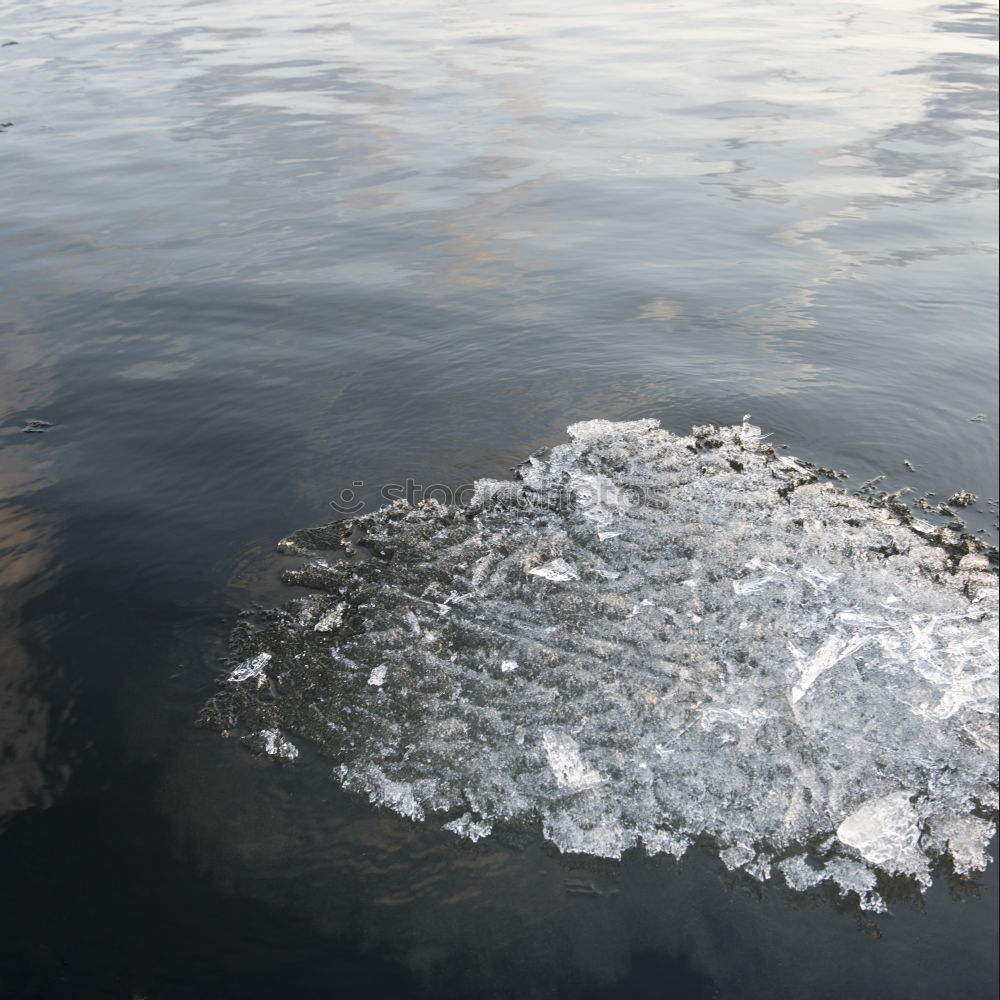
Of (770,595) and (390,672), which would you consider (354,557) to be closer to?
(390,672)

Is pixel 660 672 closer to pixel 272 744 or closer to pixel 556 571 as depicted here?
pixel 556 571

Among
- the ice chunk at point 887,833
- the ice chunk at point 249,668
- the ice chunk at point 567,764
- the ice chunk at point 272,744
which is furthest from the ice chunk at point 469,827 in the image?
the ice chunk at point 887,833

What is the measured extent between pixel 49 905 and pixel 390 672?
144 cm

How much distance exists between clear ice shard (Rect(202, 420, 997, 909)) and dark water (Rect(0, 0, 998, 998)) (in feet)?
0.57

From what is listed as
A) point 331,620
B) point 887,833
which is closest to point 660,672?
point 887,833

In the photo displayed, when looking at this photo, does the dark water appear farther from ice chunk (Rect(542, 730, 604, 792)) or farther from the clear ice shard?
ice chunk (Rect(542, 730, 604, 792))

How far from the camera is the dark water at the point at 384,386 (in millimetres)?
2672

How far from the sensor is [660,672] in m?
3.42

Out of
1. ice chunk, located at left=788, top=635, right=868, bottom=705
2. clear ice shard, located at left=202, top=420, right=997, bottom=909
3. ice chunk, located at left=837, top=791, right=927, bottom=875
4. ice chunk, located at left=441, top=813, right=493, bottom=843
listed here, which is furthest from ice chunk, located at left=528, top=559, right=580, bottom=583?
ice chunk, located at left=837, top=791, right=927, bottom=875

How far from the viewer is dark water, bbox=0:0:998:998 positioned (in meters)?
2.67

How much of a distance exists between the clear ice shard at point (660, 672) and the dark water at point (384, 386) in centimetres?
17

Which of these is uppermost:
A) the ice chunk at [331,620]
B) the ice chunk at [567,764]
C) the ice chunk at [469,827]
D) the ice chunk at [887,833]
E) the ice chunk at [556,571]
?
the ice chunk at [556,571]

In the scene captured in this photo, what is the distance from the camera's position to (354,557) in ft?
13.7

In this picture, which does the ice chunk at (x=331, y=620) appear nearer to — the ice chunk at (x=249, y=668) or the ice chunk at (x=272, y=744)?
the ice chunk at (x=249, y=668)
